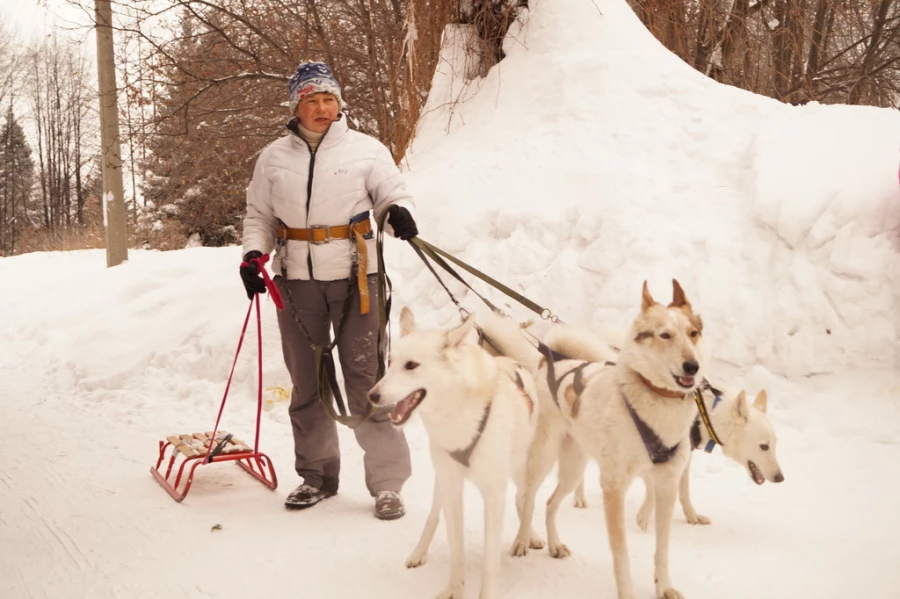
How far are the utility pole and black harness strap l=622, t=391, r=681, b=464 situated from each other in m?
10.2

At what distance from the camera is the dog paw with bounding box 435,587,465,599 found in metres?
2.91

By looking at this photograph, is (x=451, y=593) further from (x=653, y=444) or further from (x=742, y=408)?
(x=742, y=408)

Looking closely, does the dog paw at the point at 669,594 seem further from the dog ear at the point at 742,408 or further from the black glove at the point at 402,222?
the black glove at the point at 402,222

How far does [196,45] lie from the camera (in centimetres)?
1051

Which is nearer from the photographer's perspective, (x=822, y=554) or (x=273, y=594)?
(x=273, y=594)

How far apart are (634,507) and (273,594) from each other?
2.16 meters

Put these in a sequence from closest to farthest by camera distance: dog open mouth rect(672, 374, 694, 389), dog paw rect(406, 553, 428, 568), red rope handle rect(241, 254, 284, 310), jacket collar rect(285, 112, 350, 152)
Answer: dog open mouth rect(672, 374, 694, 389) → dog paw rect(406, 553, 428, 568) → red rope handle rect(241, 254, 284, 310) → jacket collar rect(285, 112, 350, 152)

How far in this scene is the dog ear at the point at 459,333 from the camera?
2738 millimetres

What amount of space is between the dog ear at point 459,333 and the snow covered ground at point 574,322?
1173 millimetres

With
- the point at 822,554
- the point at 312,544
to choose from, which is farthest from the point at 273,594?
the point at 822,554

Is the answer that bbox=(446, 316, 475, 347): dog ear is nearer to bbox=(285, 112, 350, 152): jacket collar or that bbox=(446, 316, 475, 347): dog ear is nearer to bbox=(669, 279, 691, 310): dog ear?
bbox=(669, 279, 691, 310): dog ear

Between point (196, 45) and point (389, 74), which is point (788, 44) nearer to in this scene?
point (389, 74)

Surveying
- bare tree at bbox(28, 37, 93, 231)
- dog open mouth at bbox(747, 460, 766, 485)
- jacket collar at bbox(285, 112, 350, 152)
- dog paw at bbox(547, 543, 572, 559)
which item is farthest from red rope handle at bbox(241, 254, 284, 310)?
bare tree at bbox(28, 37, 93, 231)

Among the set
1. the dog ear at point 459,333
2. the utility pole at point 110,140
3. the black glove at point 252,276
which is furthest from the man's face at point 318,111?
the utility pole at point 110,140
